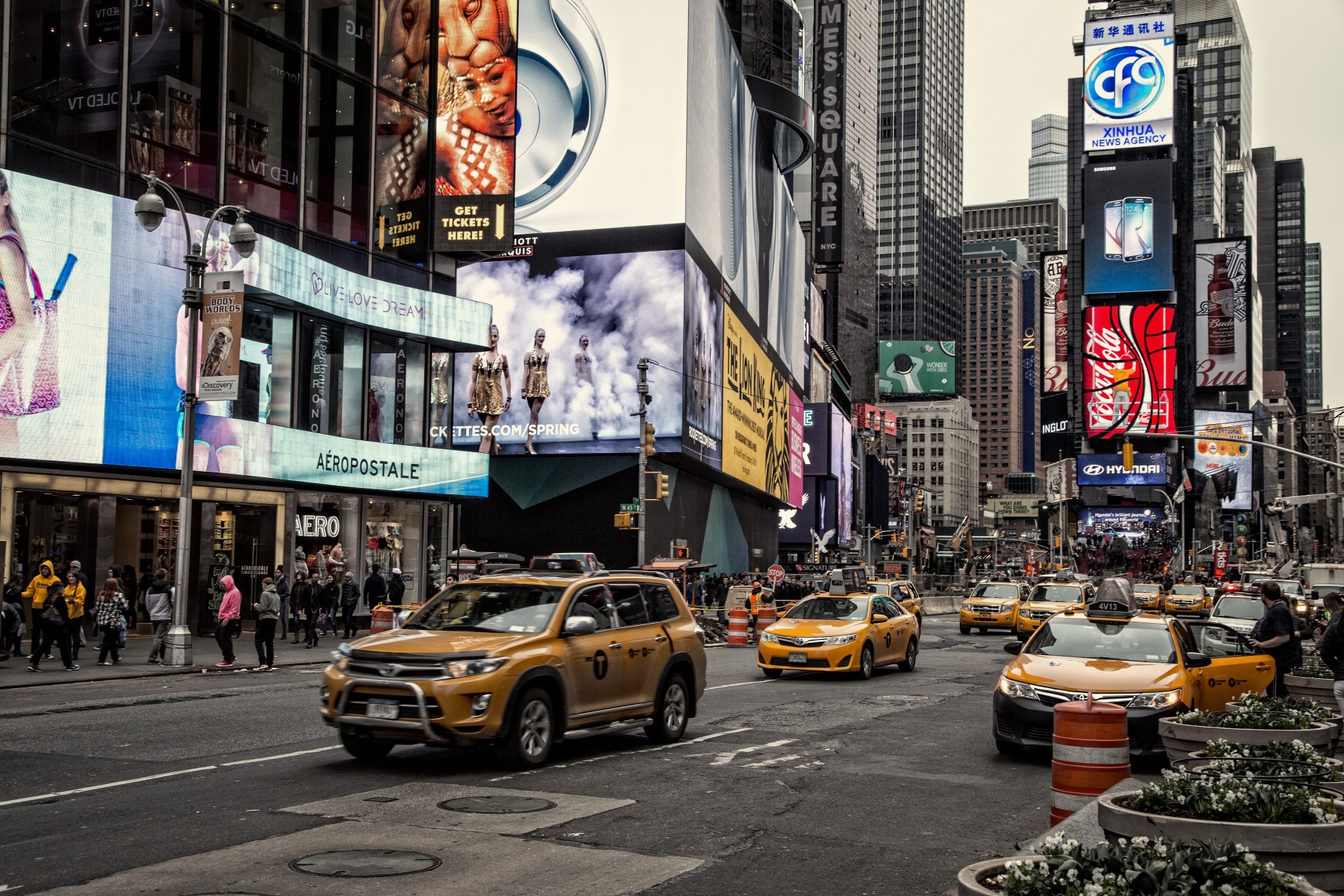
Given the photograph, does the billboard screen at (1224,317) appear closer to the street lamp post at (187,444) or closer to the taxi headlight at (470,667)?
the street lamp post at (187,444)

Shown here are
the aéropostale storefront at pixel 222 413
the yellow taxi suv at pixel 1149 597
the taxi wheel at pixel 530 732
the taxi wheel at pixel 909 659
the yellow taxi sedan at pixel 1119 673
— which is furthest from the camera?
the yellow taxi suv at pixel 1149 597

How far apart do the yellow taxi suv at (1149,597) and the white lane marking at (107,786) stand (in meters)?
30.1

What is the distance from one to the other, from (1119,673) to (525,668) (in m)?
5.83

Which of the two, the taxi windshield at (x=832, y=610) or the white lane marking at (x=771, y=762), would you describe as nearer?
the white lane marking at (x=771, y=762)

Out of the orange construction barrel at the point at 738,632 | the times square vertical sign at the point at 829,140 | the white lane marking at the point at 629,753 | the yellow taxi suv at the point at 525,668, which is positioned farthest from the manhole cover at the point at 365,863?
the times square vertical sign at the point at 829,140

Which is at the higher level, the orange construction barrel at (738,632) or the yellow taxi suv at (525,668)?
the yellow taxi suv at (525,668)

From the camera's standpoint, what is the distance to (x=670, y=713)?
13.1m

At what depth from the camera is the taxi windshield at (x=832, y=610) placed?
2194 centimetres

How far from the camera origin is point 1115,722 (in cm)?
829

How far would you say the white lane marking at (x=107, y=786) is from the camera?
912 centimetres

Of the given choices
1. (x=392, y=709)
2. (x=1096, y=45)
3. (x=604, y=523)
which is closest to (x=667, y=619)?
(x=392, y=709)

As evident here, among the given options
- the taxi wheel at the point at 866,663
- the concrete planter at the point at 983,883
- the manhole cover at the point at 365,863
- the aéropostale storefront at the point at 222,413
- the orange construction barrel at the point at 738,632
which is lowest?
the orange construction barrel at the point at 738,632

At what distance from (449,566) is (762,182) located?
45125 mm

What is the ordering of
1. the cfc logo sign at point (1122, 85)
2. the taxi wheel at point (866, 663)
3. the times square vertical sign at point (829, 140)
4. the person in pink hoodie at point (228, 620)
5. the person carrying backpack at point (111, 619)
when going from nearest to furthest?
1. the taxi wheel at point (866, 663)
2. the person carrying backpack at point (111, 619)
3. the person in pink hoodie at point (228, 620)
4. the times square vertical sign at point (829, 140)
5. the cfc logo sign at point (1122, 85)
